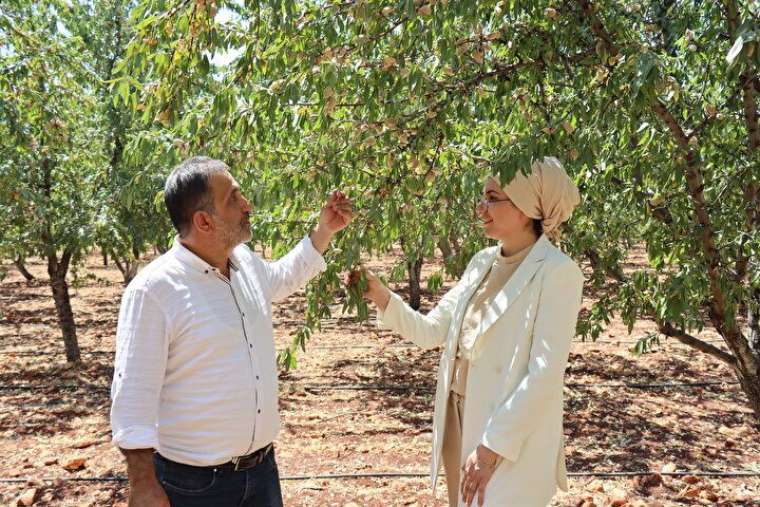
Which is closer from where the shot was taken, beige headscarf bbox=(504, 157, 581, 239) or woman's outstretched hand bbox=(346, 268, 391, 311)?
beige headscarf bbox=(504, 157, 581, 239)

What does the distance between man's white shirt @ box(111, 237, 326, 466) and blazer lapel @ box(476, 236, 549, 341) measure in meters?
0.80

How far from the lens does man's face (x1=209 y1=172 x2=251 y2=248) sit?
7.25 ft

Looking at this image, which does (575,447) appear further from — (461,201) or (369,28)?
(369,28)

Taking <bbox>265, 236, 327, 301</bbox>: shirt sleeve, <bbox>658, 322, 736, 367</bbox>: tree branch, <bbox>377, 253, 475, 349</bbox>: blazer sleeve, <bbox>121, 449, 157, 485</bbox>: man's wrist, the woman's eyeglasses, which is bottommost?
<bbox>658, 322, 736, 367</bbox>: tree branch

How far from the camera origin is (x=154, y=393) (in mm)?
1981

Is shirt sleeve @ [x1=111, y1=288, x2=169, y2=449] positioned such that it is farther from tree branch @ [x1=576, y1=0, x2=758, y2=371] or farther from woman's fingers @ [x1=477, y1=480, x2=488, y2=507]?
tree branch @ [x1=576, y1=0, x2=758, y2=371]

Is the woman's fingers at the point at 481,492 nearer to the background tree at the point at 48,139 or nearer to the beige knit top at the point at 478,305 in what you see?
the beige knit top at the point at 478,305

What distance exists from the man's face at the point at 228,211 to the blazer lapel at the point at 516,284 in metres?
0.90

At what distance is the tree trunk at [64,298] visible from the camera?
879 cm

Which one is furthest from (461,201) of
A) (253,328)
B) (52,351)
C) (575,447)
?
(52,351)

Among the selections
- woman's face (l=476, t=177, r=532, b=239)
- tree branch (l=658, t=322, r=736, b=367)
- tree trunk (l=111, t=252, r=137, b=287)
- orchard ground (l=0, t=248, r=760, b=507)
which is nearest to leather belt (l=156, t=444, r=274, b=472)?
woman's face (l=476, t=177, r=532, b=239)

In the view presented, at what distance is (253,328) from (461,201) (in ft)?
5.86

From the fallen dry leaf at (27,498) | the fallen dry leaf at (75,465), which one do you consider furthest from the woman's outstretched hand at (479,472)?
the fallen dry leaf at (75,465)

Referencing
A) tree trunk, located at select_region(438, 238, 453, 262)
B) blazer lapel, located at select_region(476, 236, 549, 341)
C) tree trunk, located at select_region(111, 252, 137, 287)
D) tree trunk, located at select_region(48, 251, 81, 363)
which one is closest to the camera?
blazer lapel, located at select_region(476, 236, 549, 341)
